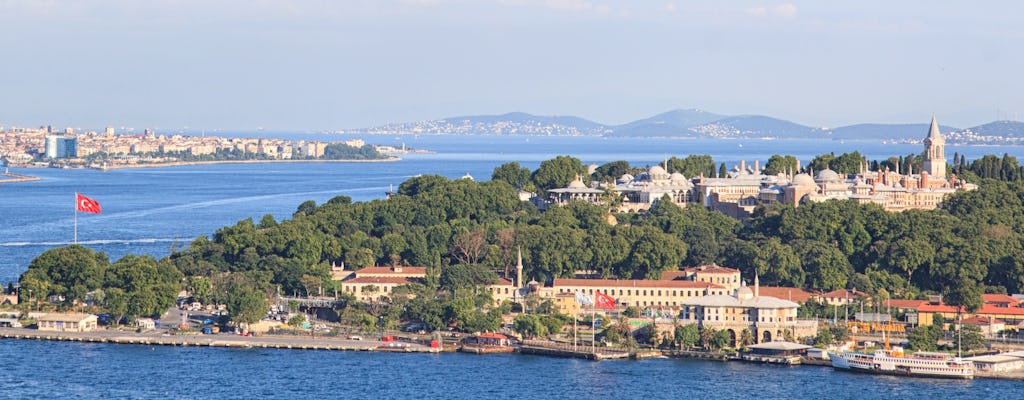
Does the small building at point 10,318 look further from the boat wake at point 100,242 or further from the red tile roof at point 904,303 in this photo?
the red tile roof at point 904,303

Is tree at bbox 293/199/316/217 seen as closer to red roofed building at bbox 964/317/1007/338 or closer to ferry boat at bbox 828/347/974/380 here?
red roofed building at bbox 964/317/1007/338

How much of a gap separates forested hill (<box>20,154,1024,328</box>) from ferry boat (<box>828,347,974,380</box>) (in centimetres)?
640

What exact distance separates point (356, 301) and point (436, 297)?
234 centimetres

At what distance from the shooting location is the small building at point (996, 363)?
131ft

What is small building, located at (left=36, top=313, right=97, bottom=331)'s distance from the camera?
45.3 meters

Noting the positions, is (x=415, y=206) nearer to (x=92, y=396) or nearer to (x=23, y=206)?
(x=92, y=396)

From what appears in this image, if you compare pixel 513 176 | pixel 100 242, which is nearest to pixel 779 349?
pixel 100 242

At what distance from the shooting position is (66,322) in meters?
A: 45.4

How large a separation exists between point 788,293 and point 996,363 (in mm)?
9402

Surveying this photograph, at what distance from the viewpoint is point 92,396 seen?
36281 millimetres

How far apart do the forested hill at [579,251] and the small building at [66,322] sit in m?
0.93

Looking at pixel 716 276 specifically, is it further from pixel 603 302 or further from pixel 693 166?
pixel 693 166

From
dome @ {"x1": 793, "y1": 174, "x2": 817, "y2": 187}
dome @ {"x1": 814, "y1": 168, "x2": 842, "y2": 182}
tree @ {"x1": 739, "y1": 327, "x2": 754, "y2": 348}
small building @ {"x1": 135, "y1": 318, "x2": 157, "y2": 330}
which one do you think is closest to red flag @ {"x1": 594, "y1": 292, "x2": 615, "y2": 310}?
tree @ {"x1": 739, "y1": 327, "x2": 754, "y2": 348}

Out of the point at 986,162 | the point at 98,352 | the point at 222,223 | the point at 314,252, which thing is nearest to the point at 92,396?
the point at 98,352
